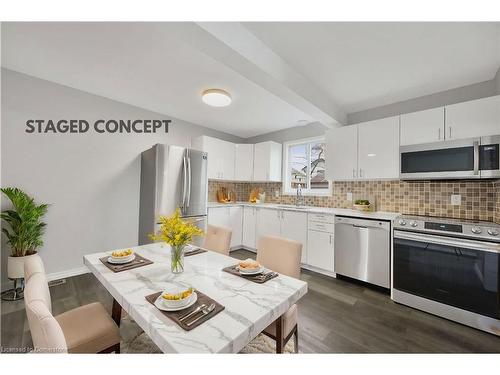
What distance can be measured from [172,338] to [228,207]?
10.6 ft

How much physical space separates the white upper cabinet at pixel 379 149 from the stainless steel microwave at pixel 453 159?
118mm

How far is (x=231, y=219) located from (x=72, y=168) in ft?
8.14

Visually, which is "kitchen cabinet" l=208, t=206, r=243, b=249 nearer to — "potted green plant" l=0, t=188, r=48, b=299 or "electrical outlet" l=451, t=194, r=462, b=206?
"potted green plant" l=0, t=188, r=48, b=299

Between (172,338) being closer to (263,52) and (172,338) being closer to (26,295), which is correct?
(26,295)

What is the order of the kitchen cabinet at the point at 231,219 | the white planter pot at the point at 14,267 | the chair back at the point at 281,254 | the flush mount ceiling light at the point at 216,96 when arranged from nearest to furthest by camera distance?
the chair back at the point at 281,254, the white planter pot at the point at 14,267, the flush mount ceiling light at the point at 216,96, the kitchen cabinet at the point at 231,219

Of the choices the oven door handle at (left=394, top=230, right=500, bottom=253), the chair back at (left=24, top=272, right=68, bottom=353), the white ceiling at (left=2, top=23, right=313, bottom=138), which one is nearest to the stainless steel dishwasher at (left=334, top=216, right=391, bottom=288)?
the oven door handle at (left=394, top=230, right=500, bottom=253)

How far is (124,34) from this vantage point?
1766 millimetres

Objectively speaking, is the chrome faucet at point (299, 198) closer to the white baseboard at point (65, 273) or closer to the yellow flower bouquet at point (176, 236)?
the yellow flower bouquet at point (176, 236)

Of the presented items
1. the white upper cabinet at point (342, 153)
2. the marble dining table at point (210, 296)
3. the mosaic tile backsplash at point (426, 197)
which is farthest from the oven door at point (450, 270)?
the marble dining table at point (210, 296)

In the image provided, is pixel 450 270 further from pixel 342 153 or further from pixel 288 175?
pixel 288 175

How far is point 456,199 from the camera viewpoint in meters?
2.49

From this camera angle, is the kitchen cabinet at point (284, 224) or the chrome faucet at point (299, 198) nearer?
the kitchen cabinet at point (284, 224)

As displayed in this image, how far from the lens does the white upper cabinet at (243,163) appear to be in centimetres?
444
